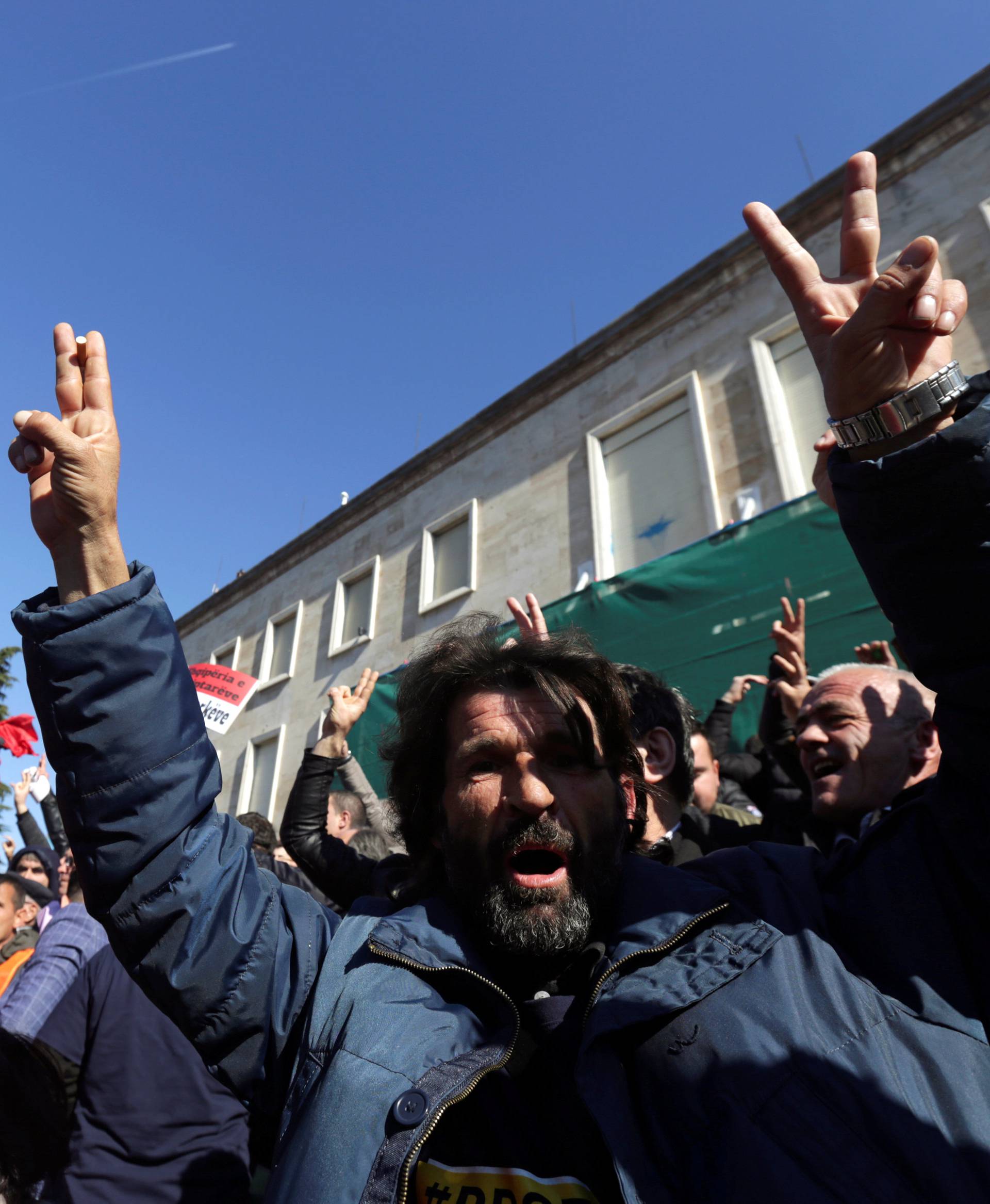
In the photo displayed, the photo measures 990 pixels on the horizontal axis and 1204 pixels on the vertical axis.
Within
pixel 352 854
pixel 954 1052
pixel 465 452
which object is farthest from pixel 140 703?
pixel 465 452

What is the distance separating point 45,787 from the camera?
27.2ft

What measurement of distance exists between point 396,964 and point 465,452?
12.6m

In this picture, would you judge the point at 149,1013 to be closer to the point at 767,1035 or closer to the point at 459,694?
the point at 459,694

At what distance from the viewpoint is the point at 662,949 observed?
1.49 m

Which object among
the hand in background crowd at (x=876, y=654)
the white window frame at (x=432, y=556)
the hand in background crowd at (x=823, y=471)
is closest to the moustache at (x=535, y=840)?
the hand in background crowd at (x=823, y=471)

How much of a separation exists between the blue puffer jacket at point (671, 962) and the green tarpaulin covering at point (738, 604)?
14.2 ft

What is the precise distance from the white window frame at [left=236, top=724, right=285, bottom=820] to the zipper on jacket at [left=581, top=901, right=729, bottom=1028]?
13441 mm

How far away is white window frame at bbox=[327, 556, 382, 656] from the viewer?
14031 mm

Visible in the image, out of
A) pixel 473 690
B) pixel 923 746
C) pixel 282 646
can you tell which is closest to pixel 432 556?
pixel 282 646

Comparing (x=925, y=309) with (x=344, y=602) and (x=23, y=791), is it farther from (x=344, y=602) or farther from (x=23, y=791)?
(x=344, y=602)

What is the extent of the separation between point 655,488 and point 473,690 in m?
8.42

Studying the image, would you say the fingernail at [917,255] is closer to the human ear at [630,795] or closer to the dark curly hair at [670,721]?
the human ear at [630,795]

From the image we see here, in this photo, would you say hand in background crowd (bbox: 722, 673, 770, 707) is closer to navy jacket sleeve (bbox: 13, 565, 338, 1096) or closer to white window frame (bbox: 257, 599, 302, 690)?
navy jacket sleeve (bbox: 13, 565, 338, 1096)

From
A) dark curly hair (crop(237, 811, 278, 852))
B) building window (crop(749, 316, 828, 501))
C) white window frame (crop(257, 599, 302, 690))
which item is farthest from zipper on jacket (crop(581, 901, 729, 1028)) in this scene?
white window frame (crop(257, 599, 302, 690))
